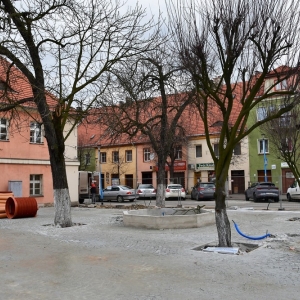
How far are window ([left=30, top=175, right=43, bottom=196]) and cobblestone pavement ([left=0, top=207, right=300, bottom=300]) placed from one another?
1289 cm

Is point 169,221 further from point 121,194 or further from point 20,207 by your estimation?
point 121,194

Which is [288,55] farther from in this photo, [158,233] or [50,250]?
[50,250]

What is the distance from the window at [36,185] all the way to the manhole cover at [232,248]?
58.6 ft

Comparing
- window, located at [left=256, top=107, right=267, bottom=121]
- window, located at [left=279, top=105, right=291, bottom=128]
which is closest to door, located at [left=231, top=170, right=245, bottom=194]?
window, located at [left=256, top=107, right=267, bottom=121]

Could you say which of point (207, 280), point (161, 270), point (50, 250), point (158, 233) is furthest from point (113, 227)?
point (207, 280)

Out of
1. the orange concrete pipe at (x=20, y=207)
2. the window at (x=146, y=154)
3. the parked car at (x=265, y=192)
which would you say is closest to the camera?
the orange concrete pipe at (x=20, y=207)

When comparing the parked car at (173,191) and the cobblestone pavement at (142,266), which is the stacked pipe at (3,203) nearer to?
the cobblestone pavement at (142,266)

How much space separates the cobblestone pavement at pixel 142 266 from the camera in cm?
640

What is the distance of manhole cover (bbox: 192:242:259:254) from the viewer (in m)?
9.57

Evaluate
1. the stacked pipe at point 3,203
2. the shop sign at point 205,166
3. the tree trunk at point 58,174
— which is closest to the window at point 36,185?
the stacked pipe at point 3,203

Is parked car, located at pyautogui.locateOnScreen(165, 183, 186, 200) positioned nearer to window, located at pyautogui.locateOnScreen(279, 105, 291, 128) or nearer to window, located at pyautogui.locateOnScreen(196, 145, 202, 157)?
window, located at pyautogui.locateOnScreen(196, 145, 202, 157)

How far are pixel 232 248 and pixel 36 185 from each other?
1900cm

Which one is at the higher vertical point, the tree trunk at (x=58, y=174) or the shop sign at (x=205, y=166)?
the shop sign at (x=205, y=166)

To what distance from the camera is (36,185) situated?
26250 mm
